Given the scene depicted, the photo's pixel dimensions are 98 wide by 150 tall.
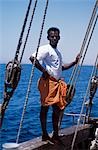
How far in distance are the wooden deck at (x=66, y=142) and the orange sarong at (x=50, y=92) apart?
50 cm

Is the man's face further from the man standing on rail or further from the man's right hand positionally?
the man's right hand

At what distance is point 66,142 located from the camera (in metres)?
5.80

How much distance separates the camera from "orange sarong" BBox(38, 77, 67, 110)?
519cm

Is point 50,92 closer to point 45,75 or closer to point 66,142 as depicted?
point 45,75

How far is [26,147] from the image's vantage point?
494cm

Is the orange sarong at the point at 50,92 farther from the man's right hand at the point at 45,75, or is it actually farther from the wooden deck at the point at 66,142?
the wooden deck at the point at 66,142

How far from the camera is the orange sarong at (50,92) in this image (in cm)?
519

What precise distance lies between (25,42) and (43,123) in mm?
1389

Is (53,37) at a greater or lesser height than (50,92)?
greater

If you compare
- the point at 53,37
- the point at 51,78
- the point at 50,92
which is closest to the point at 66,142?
the point at 50,92

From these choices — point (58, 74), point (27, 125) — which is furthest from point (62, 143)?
point (27, 125)

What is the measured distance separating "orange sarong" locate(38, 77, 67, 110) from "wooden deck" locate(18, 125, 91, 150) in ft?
1.66

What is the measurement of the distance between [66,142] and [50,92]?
970 mm

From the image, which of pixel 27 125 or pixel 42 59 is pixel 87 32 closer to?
pixel 42 59
